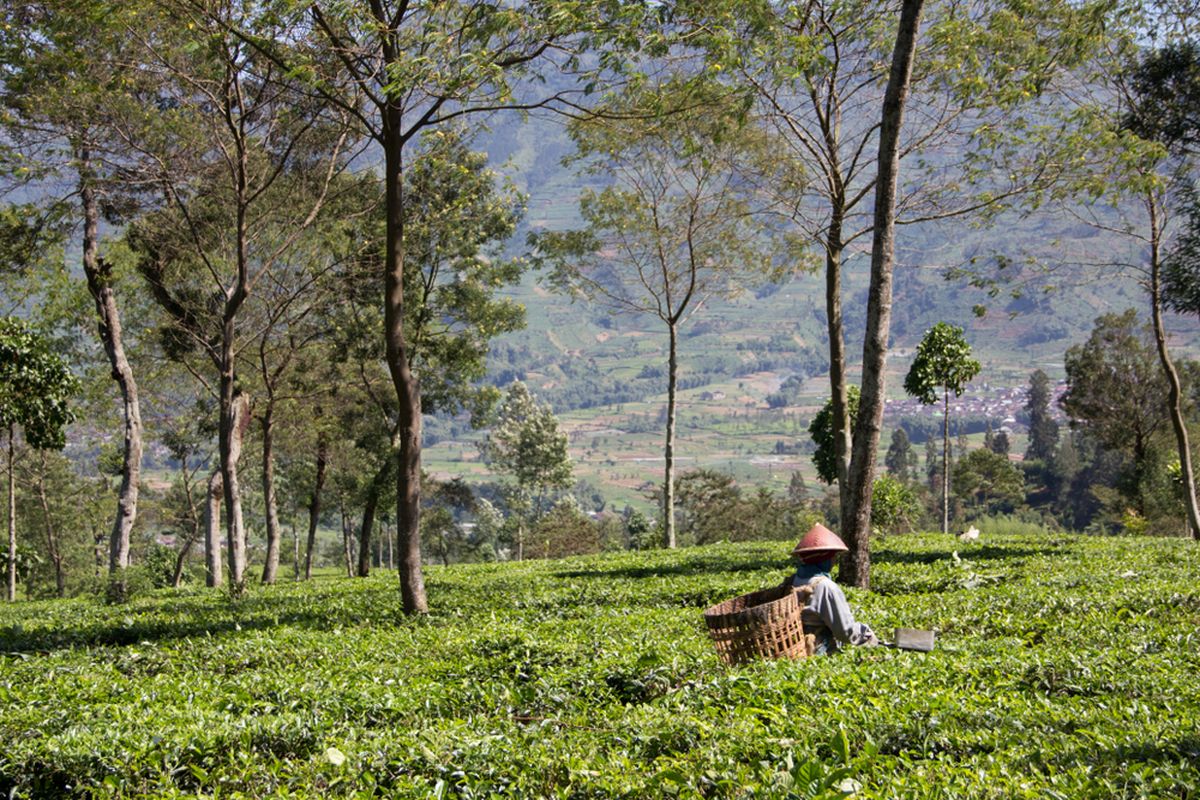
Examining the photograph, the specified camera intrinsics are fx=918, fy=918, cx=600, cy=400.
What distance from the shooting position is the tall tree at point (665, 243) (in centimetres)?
2869

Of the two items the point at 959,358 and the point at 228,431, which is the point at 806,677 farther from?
the point at 959,358

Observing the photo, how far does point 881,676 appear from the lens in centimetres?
595

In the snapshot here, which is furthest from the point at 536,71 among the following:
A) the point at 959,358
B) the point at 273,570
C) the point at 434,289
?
the point at 959,358

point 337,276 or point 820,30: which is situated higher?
point 820,30

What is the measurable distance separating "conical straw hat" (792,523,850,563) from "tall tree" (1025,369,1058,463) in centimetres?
11611

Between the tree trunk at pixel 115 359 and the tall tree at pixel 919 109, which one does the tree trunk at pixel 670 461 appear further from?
the tree trunk at pixel 115 359

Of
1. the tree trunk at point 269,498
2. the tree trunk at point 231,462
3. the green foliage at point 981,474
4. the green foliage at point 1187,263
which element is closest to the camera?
the tree trunk at point 231,462

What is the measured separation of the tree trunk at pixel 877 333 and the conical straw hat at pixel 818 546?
4.41m

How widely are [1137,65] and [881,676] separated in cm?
1989

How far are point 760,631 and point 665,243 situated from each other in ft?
84.2

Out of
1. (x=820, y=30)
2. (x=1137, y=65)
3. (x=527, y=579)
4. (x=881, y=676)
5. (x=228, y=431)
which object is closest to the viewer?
(x=881, y=676)

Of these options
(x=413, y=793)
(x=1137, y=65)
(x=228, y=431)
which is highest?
(x=1137, y=65)

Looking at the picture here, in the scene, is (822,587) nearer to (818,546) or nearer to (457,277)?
(818,546)

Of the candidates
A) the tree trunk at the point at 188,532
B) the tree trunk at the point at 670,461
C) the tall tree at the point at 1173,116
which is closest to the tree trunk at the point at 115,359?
the tree trunk at the point at 670,461
